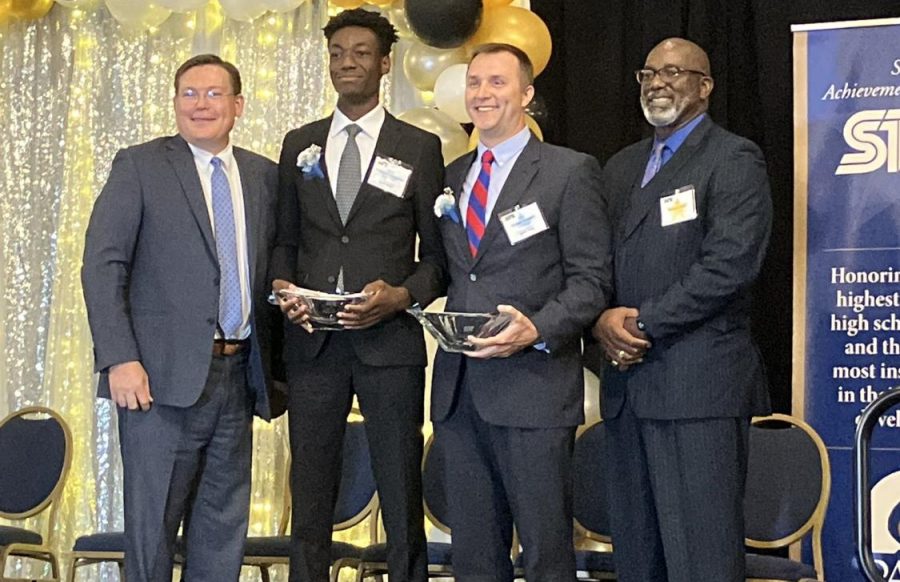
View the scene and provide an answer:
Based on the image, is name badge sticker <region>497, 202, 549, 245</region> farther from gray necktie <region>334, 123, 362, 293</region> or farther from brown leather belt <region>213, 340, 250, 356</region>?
brown leather belt <region>213, 340, 250, 356</region>

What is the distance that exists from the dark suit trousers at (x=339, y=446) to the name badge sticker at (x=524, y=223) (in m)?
0.54


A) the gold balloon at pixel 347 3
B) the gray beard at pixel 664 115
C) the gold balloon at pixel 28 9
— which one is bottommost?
the gray beard at pixel 664 115

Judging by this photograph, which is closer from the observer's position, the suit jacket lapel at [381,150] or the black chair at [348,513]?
the suit jacket lapel at [381,150]

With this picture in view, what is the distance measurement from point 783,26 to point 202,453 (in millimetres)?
2901

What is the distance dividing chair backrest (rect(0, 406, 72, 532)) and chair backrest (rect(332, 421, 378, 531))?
3.62 ft

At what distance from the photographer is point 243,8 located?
5.51m

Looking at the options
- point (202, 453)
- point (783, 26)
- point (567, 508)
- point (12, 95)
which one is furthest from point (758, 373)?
point (12, 95)

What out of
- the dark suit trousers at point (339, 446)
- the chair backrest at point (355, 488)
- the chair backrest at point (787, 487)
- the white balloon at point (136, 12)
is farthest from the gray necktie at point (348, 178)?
the white balloon at point (136, 12)

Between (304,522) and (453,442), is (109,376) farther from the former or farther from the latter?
(453,442)

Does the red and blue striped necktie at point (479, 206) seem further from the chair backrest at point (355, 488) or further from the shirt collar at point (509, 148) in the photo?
the chair backrest at point (355, 488)

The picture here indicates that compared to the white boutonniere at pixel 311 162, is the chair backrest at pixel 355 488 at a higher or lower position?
lower

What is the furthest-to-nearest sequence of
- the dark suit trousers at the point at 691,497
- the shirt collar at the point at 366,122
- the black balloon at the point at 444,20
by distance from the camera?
the black balloon at the point at 444,20
the shirt collar at the point at 366,122
the dark suit trousers at the point at 691,497

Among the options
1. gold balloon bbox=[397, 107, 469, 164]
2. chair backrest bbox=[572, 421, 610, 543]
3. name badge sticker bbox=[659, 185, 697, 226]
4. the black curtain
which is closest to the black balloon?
gold balloon bbox=[397, 107, 469, 164]

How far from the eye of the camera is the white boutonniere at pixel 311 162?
3.96 meters
